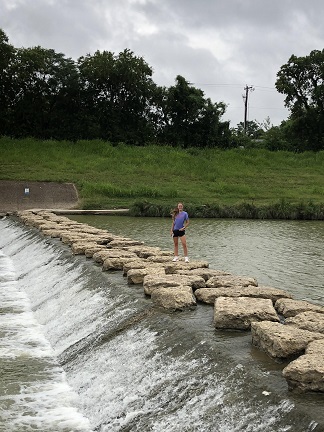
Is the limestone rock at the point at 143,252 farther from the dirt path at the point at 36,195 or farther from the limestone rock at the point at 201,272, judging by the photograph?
the dirt path at the point at 36,195

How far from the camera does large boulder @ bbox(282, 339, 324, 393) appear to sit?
4082 millimetres

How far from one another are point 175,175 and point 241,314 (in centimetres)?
3279

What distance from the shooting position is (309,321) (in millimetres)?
5543

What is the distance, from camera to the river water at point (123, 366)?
14.1 feet

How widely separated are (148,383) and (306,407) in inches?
68.9

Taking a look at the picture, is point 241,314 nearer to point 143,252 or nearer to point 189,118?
point 143,252

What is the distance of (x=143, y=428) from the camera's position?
4.60m

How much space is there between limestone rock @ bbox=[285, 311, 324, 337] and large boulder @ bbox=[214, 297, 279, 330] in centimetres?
25

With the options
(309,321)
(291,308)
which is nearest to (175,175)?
(291,308)

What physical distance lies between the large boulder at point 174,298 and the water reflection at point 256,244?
3636mm

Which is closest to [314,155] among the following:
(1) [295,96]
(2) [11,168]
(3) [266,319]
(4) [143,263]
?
(1) [295,96]

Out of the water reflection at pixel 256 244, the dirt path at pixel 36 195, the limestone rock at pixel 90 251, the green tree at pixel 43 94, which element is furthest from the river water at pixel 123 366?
the green tree at pixel 43 94

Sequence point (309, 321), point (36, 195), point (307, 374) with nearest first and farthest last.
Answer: point (307, 374), point (309, 321), point (36, 195)

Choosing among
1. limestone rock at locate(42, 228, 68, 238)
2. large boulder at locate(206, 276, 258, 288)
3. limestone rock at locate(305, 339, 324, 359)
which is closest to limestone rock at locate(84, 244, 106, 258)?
limestone rock at locate(42, 228, 68, 238)
